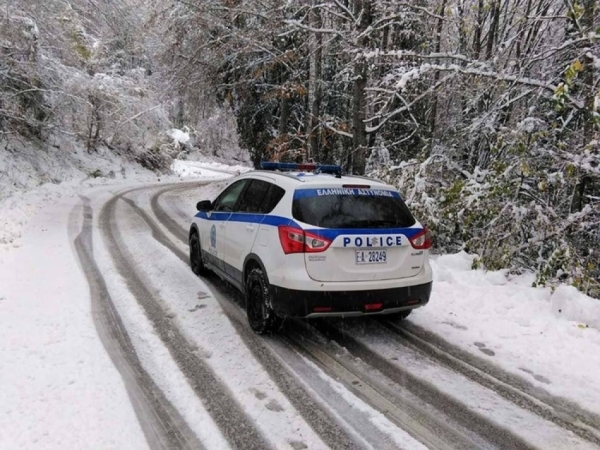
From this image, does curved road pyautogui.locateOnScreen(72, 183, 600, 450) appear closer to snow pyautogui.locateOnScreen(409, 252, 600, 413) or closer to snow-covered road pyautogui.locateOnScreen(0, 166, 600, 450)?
snow-covered road pyautogui.locateOnScreen(0, 166, 600, 450)

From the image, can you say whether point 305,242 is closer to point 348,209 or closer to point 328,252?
point 328,252

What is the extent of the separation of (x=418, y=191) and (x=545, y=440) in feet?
19.7

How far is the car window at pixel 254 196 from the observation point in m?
5.55

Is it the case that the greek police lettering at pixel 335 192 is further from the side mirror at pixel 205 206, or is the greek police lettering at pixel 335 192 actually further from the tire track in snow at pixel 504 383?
the side mirror at pixel 205 206

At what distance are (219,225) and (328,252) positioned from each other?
2.38 meters

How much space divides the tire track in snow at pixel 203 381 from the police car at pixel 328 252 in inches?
34.2

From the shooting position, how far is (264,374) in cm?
423

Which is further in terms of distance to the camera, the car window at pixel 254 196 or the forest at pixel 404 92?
the forest at pixel 404 92

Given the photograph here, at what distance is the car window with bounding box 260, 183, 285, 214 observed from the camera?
513 centimetres

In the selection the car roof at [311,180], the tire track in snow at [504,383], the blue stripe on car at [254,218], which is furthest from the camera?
the car roof at [311,180]

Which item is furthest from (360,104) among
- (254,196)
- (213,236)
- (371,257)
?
(371,257)

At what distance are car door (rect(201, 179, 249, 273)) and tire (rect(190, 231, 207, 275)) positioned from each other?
32cm

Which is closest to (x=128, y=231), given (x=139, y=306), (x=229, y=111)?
(x=139, y=306)

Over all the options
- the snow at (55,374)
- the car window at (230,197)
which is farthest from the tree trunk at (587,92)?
the snow at (55,374)
